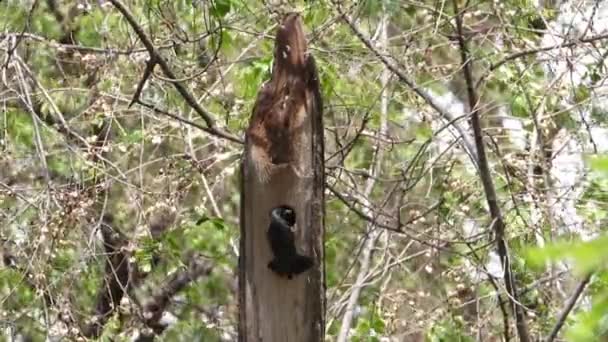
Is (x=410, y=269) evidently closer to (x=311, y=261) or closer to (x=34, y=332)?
(x=34, y=332)

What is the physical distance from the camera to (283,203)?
1704 millimetres

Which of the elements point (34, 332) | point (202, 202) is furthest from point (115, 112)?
point (34, 332)

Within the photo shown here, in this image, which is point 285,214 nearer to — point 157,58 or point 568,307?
point 157,58

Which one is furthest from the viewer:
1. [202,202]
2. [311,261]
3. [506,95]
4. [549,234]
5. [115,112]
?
[202,202]

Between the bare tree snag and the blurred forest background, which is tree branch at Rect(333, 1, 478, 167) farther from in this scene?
the bare tree snag

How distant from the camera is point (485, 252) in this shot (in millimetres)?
3010

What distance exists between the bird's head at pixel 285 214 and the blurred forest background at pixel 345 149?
800 millimetres

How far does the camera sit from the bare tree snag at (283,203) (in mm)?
1686

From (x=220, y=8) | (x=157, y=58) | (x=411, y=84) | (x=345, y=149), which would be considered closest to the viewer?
(x=157, y=58)

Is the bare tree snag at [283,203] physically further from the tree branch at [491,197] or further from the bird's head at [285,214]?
the tree branch at [491,197]

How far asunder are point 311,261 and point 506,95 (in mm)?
1599

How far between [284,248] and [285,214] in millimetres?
67

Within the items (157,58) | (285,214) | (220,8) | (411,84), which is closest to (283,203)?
(285,214)

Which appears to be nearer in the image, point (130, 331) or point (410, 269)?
point (130, 331)
